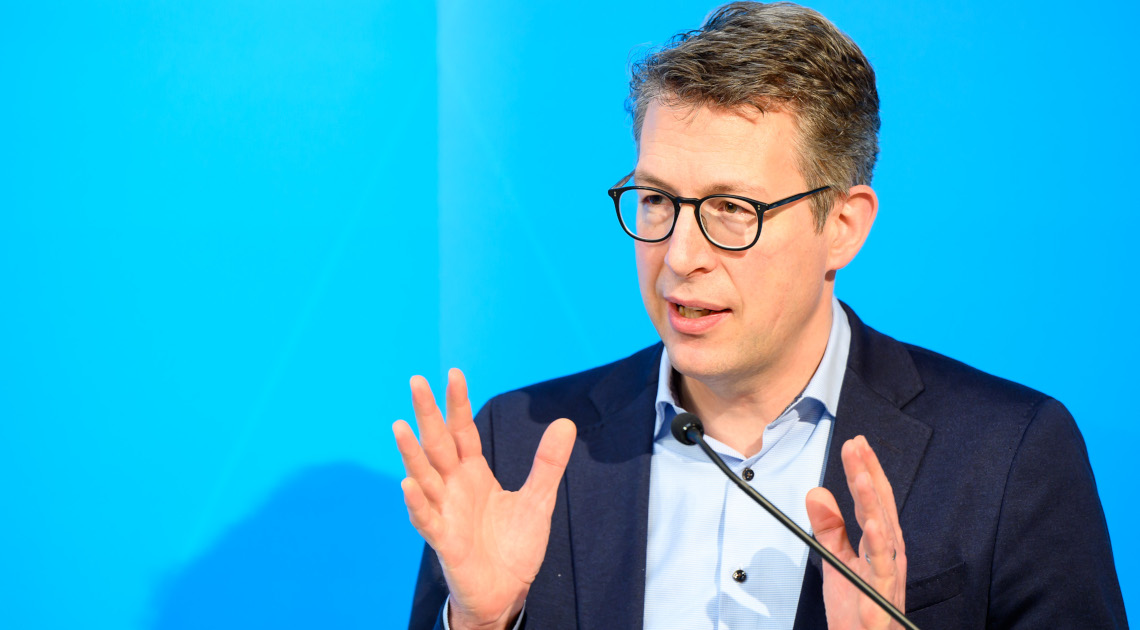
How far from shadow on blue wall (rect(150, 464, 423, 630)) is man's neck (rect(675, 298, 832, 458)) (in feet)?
3.58

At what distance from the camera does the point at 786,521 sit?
1208mm

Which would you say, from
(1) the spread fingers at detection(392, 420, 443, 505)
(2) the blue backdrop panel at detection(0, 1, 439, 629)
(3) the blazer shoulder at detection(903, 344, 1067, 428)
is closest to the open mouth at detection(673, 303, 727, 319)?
(3) the blazer shoulder at detection(903, 344, 1067, 428)

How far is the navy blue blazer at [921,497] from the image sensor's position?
1.55 m

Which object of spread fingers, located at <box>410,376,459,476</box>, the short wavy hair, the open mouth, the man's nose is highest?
the short wavy hair

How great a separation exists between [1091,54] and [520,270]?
1.44 metres

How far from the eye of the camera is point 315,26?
2.38 m

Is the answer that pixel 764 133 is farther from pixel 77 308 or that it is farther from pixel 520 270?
pixel 77 308

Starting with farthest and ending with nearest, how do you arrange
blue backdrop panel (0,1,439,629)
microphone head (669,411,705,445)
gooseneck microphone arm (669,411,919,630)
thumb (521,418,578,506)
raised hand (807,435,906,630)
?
blue backdrop panel (0,1,439,629) → thumb (521,418,578,506) → microphone head (669,411,705,445) → raised hand (807,435,906,630) → gooseneck microphone arm (669,411,919,630)

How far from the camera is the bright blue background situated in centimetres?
208

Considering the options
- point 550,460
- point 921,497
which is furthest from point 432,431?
point 921,497

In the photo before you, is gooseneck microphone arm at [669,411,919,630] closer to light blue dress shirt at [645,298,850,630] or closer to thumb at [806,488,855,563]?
thumb at [806,488,855,563]

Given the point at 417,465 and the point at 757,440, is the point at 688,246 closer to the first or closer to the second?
the point at 757,440

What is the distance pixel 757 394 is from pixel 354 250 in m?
1.19

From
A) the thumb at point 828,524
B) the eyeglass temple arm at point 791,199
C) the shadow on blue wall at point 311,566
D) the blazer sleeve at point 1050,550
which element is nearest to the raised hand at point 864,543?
the thumb at point 828,524
